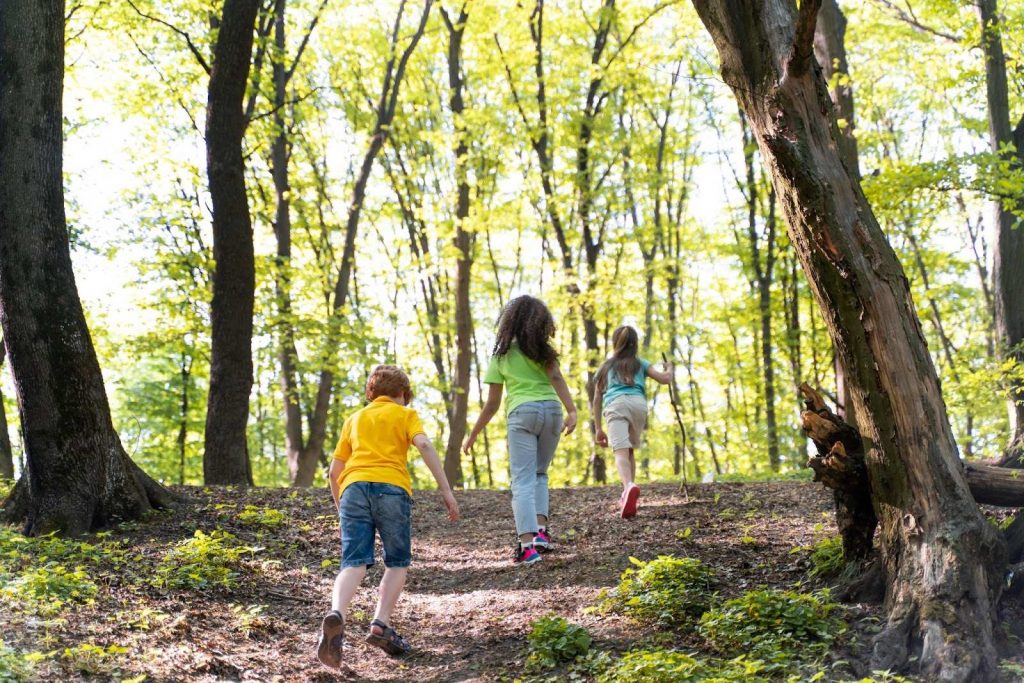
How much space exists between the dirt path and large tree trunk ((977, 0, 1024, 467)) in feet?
8.86

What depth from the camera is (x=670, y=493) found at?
9852 millimetres

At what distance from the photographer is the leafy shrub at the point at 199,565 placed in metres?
6.11

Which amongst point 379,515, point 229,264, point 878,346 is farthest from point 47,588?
point 229,264

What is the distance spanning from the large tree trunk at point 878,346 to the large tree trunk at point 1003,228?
4.49 metres

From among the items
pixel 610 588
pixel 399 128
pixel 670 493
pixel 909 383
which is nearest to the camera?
pixel 909 383

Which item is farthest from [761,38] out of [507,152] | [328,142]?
[328,142]

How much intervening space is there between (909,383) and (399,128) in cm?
2397

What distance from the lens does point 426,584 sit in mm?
7391

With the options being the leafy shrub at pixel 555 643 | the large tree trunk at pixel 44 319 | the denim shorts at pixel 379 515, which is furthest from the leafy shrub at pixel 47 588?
the leafy shrub at pixel 555 643

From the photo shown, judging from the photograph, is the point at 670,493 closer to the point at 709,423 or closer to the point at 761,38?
the point at 761,38

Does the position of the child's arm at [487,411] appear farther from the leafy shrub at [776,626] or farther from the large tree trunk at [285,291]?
the large tree trunk at [285,291]

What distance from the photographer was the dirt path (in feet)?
16.3

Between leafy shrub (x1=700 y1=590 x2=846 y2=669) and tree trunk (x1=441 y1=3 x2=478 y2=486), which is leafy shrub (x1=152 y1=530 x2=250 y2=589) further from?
tree trunk (x1=441 y1=3 x2=478 y2=486)

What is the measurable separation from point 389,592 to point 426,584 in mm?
2195
